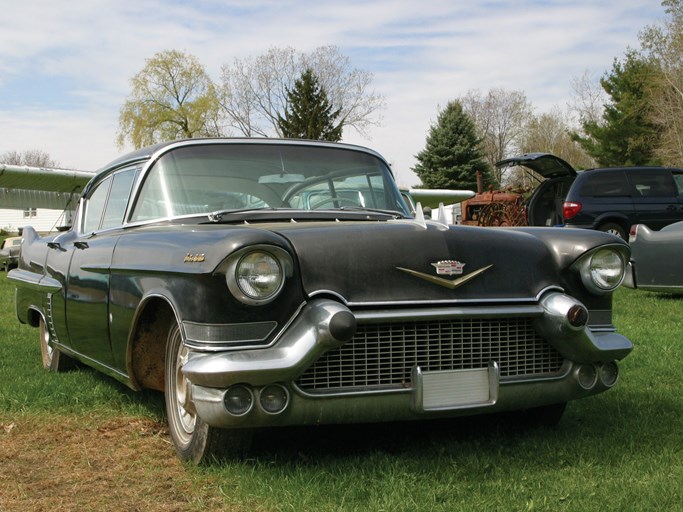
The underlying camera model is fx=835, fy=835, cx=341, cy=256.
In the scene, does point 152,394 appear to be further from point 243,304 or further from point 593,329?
point 593,329

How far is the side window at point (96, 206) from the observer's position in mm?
5172

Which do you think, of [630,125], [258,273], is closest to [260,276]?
[258,273]

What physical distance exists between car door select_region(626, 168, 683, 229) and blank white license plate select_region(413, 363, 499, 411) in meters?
10.3

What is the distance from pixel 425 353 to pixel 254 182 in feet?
4.94

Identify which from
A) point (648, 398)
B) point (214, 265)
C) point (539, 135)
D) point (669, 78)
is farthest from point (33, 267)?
point (539, 135)

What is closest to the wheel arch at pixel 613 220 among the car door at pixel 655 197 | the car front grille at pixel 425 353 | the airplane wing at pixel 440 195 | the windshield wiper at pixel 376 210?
the car door at pixel 655 197

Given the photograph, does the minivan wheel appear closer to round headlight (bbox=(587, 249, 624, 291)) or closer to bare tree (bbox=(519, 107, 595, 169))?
round headlight (bbox=(587, 249, 624, 291))

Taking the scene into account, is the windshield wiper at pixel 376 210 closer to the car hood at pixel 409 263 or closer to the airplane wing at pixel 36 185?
the car hood at pixel 409 263

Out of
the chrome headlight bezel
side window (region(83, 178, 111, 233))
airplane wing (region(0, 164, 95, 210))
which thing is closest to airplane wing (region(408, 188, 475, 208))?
airplane wing (region(0, 164, 95, 210))

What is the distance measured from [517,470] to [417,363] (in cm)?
59

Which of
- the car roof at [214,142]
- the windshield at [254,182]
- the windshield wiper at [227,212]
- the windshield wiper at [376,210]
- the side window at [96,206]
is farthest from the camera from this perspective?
the side window at [96,206]

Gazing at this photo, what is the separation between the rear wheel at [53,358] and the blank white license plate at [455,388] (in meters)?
3.33

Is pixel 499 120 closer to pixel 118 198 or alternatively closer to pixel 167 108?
pixel 167 108

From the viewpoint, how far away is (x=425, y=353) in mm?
3316
